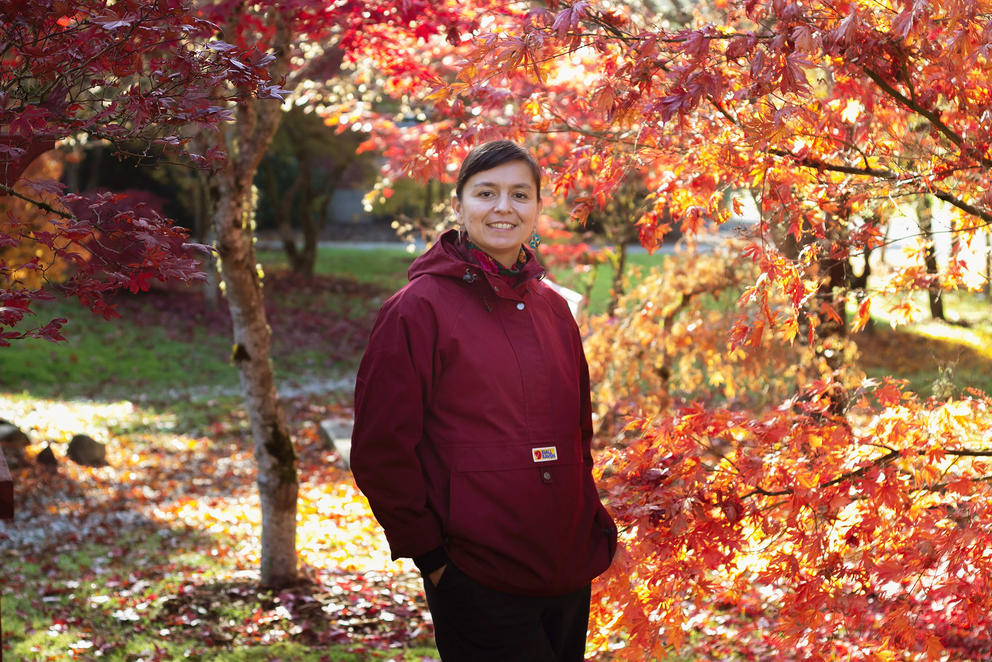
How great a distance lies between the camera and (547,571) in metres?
2.48

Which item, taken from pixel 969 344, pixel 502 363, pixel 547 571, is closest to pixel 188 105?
pixel 502 363

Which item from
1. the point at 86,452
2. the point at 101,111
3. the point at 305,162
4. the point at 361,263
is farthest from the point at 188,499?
the point at 361,263

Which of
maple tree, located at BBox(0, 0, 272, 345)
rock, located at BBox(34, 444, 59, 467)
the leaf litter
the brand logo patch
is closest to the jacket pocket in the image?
the brand logo patch

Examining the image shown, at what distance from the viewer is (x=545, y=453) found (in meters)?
2.52

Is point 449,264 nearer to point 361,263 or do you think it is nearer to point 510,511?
point 510,511

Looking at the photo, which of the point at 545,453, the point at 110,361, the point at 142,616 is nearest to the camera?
the point at 545,453

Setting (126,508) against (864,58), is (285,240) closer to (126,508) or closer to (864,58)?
(126,508)

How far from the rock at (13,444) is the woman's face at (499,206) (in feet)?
26.2

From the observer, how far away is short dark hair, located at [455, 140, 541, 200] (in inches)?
102

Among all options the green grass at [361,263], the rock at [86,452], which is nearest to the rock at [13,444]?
the rock at [86,452]

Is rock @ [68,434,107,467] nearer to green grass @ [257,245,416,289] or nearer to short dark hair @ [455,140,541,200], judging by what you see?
short dark hair @ [455,140,541,200]

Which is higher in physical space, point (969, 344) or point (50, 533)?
point (969, 344)

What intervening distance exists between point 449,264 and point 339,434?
8.66 metres

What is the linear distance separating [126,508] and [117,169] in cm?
1584
